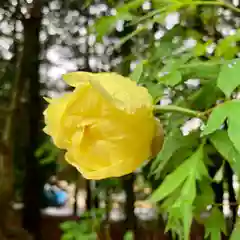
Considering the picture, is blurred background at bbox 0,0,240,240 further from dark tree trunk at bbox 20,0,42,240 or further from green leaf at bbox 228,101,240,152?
green leaf at bbox 228,101,240,152

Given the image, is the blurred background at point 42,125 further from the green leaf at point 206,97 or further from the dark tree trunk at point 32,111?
the green leaf at point 206,97

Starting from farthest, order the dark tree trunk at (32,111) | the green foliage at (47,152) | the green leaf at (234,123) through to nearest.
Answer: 1. the dark tree trunk at (32,111)
2. the green foliage at (47,152)
3. the green leaf at (234,123)

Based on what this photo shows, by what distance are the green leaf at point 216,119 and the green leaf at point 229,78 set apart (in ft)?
0.05

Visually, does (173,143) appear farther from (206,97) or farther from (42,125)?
(42,125)

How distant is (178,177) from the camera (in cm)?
29

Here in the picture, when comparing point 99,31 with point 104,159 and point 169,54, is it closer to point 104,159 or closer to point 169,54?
point 169,54

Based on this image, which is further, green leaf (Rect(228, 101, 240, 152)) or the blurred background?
the blurred background

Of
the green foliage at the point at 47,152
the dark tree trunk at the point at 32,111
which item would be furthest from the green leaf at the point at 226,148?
the dark tree trunk at the point at 32,111

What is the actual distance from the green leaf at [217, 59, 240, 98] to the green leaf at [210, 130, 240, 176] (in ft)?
0.07

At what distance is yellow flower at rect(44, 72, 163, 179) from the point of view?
10.7 inches

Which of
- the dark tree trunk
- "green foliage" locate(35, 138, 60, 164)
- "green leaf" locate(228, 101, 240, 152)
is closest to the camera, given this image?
"green leaf" locate(228, 101, 240, 152)

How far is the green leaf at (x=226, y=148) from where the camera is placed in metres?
0.28

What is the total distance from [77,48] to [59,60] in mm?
38

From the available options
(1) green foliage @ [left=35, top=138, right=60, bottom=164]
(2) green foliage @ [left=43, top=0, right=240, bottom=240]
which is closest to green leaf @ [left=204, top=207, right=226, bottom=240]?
(2) green foliage @ [left=43, top=0, right=240, bottom=240]
